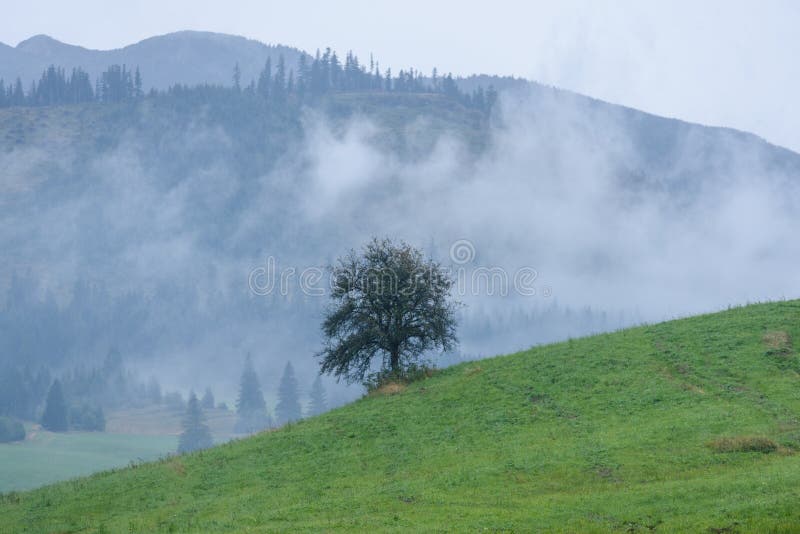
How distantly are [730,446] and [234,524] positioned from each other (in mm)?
20954

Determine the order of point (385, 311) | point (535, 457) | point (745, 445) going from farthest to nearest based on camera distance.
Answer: point (385, 311)
point (535, 457)
point (745, 445)

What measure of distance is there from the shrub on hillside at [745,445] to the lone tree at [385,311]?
30.2m

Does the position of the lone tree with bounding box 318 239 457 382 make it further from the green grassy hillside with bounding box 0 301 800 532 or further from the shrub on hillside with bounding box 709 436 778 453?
the shrub on hillside with bounding box 709 436 778 453

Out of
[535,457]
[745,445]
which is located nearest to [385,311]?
[535,457]

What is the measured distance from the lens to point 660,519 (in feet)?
83.6

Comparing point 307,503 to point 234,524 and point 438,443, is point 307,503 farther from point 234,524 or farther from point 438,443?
point 438,443

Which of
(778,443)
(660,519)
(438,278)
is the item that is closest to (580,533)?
(660,519)

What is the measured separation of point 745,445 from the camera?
107 feet

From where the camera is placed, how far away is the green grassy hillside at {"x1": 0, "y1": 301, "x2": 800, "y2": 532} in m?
27.8

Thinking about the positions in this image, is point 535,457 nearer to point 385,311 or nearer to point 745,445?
point 745,445

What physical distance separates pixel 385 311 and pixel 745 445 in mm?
32824

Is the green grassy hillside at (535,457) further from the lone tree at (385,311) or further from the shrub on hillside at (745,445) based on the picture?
the lone tree at (385,311)

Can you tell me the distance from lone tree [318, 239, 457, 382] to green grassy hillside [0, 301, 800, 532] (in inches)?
281

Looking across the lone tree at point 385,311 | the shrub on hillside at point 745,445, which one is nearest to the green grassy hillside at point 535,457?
the shrub on hillside at point 745,445
